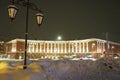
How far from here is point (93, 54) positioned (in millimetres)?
105188

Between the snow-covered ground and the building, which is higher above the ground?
the building

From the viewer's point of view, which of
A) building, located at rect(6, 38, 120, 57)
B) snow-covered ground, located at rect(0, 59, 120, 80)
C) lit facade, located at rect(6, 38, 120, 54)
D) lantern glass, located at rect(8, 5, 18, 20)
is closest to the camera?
snow-covered ground, located at rect(0, 59, 120, 80)

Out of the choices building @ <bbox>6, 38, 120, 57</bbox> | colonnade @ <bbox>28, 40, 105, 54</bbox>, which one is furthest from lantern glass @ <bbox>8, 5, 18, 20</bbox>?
colonnade @ <bbox>28, 40, 105, 54</bbox>

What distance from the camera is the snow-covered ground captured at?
12.0m

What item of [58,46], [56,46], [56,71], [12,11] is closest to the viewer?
[12,11]

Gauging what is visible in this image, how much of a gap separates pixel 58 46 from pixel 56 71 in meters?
101

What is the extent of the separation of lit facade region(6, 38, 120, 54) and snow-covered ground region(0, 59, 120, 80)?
3293 inches

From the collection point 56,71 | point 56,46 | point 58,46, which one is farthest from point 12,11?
point 56,46

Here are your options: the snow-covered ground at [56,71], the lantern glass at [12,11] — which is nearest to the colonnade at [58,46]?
the snow-covered ground at [56,71]

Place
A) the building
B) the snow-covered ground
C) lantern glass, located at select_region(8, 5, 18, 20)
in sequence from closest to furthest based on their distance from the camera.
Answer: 1. the snow-covered ground
2. lantern glass, located at select_region(8, 5, 18, 20)
3. the building

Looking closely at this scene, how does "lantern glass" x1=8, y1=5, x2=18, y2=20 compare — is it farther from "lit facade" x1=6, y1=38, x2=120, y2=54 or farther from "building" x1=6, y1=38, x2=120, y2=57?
"building" x1=6, y1=38, x2=120, y2=57

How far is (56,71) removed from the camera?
668 inches

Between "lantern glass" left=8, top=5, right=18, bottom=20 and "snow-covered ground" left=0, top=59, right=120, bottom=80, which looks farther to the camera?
"lantern glass" left=8, top=5, right=18, bottom=20

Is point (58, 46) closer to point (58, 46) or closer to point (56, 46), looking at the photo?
point (58, 46)
